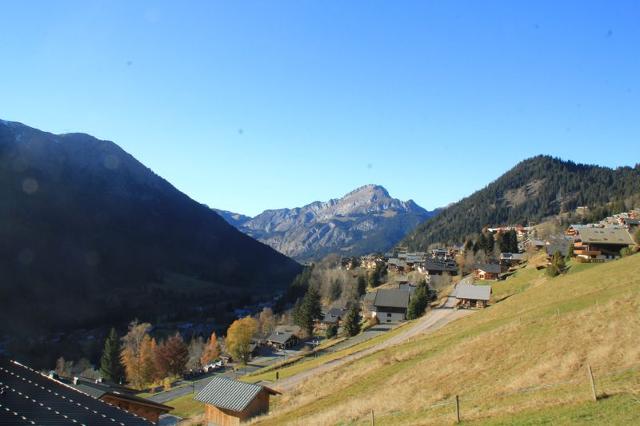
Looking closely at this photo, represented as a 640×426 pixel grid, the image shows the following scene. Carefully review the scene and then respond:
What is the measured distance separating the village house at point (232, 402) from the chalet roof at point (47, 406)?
17.4m

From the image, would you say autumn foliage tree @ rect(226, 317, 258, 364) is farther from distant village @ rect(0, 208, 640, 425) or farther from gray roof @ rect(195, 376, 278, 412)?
gray roof @ rect(195, 376, 278, 412)

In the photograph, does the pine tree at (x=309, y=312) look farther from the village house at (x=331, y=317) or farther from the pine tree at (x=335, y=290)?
the pine tree at (x=335, y=290)

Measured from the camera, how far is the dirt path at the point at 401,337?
49519mm

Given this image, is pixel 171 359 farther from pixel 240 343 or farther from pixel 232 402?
pixel 232 402

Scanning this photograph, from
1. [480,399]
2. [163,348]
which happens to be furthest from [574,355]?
[163,348]

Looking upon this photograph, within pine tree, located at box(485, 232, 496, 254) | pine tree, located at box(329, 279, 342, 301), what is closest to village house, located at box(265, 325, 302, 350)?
pine tree, located at box(329, 279, 342, 301)

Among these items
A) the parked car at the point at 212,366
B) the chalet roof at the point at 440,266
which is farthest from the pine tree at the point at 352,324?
the chalet roof at the point at 440,266

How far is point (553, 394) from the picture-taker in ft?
64.2

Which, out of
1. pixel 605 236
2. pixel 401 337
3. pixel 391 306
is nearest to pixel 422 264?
pixel 391 306

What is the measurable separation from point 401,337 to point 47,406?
47468 millimetres

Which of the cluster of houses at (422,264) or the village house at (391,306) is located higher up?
the cluster of houses at (422,264)

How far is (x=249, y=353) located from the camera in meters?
89.9

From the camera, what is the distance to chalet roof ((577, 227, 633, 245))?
7519 cm

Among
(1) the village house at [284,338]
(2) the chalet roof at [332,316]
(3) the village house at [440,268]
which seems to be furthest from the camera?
(3) the village house at [440,268]
